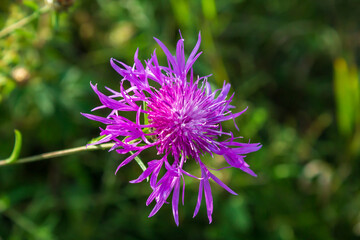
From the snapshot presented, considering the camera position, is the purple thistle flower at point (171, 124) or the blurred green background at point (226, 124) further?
the blurred green background at point (226, 124)

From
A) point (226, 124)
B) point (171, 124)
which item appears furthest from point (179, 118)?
point (226, 124)

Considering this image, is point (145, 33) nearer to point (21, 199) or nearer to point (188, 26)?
point (188, 26)

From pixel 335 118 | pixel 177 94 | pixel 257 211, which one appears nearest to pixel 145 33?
pixel 177 94

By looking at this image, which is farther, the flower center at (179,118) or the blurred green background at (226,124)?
the blurred green background at (226,124)

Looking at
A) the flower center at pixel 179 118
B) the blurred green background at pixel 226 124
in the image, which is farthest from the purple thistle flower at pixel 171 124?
the blurred green background at pixel 226 124

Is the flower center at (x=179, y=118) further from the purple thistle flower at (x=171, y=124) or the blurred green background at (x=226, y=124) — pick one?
the blurred green background at (x=226, y=124)

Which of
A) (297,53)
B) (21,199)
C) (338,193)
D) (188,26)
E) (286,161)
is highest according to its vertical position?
(188,26)

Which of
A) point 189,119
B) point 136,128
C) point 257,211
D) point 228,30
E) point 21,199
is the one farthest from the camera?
point 228,30

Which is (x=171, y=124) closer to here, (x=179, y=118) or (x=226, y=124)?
(x=179, y=118)
